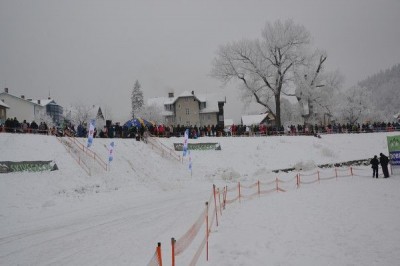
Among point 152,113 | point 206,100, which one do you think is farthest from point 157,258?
point 152,113

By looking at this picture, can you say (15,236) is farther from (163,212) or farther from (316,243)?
(316,243)

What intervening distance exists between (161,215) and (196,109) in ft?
194

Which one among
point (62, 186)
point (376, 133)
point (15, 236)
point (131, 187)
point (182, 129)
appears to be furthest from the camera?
point (376, 133)

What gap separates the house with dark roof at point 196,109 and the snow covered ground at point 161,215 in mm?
43247

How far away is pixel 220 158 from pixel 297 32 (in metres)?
25.3

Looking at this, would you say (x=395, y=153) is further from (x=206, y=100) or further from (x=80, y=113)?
(x=80, y=113)

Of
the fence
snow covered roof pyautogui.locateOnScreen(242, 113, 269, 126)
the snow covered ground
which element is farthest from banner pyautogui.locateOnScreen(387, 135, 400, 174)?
snow covered roof pyautogui.locateOnScreen(242, 113, 269, 126)

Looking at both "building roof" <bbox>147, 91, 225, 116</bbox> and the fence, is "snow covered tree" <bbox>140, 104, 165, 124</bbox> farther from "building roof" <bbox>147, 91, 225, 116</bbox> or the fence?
the fence

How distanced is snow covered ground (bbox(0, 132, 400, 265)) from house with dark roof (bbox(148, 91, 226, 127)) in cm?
4325

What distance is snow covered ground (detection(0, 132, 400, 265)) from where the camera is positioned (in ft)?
27.8

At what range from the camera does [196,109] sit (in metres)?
71.9

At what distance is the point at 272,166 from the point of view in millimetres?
29922

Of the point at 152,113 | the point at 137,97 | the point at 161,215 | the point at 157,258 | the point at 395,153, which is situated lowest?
the point at 161,215

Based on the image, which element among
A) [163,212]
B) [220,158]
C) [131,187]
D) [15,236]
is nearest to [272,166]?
[220,158]
